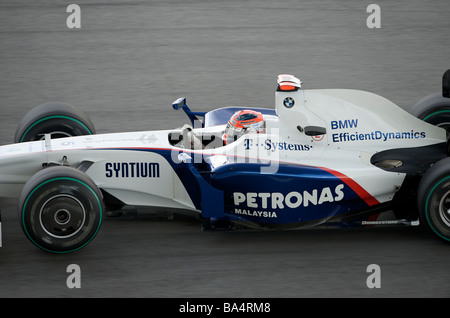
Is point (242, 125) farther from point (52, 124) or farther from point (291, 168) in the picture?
point (52, 124)

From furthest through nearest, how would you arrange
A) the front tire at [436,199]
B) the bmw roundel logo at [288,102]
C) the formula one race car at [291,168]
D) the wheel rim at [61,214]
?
the bmw roundel logo at [288,102] → the formula one race car at [291,168] → the front tire at [436,199] → the wheel rim at [61,214]

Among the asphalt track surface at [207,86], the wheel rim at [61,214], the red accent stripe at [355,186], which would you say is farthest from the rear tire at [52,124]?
the red accent stripe at [355,186]

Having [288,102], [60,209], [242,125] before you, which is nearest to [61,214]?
[60,209]

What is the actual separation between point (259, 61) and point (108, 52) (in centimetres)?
221

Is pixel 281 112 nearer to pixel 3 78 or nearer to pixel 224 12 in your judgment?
pixel 3 78

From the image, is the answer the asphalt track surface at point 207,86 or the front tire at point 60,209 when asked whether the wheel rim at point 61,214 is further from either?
the asphalt track surface at point 207,86

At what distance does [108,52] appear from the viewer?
12.1 metres

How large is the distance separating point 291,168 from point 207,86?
4608 mm

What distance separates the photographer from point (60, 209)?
6270 mm

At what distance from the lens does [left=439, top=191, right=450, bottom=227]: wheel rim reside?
21.2 feet

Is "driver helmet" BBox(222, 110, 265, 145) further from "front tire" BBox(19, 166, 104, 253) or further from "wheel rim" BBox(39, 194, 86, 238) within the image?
"wheel rim" BBox(39, 194, 86, 238)

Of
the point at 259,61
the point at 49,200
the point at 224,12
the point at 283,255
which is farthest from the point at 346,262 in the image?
the point at 224,12

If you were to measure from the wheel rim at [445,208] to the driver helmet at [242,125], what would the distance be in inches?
63.1

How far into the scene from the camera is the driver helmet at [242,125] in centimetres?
705
